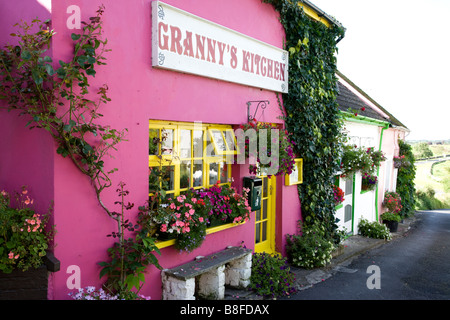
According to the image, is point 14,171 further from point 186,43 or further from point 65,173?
point 186,43

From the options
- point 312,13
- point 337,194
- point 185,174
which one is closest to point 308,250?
point 337,194

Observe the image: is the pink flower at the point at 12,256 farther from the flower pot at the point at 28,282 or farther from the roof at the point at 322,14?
the roof at the point at 322,14

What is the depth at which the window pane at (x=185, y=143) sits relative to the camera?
17.3ft

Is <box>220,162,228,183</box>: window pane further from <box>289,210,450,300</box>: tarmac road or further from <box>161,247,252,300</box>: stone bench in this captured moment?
<box>289,210,450,300</box>: tarmac road

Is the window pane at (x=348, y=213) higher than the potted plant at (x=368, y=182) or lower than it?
lower

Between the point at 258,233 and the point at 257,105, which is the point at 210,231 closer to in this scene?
the point at 258,233

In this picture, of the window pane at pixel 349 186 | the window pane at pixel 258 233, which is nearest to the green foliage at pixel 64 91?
the window pane at pixel 258 233

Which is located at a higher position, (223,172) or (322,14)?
(322,14)

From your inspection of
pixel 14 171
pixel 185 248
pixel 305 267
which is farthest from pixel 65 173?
pixel 305 267

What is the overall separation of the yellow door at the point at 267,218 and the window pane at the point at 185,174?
2.06 metres

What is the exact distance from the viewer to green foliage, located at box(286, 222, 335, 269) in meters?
7.09

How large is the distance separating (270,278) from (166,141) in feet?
8.83

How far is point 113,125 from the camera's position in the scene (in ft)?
13.8

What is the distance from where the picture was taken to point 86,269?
399 cm
